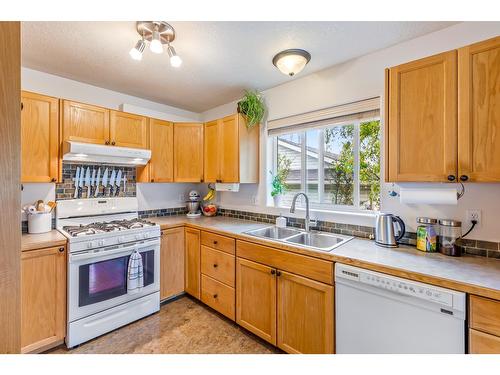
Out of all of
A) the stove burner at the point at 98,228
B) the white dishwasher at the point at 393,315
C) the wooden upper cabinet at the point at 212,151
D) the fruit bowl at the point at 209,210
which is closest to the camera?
the white dishwasher at the point at 393,315

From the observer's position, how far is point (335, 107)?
213 centimetres

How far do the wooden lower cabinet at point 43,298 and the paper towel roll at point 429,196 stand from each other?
263 centimetres

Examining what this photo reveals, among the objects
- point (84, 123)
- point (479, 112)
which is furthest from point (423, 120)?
point (84, 123)

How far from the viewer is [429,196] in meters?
1.45

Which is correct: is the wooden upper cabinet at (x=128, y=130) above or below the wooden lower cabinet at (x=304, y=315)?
above

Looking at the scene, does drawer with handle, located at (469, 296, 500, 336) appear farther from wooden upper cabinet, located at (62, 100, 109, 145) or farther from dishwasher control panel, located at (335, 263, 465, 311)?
wooden upper cabinet, located at (62, 100, 109, 145)

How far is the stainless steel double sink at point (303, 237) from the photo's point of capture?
2.01 m

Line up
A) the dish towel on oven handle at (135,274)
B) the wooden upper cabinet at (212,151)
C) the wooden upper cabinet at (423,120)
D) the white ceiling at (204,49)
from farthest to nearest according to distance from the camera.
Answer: the wooden upper cabinet at (212,151)
the dish towel on oven handle at (135,274)
the white ceiling at (204,49)
the wooden upper cabinet at (423,120)

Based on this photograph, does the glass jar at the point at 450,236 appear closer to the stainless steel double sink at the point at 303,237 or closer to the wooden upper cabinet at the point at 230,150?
the stainless steel double sink at the point at 303,237

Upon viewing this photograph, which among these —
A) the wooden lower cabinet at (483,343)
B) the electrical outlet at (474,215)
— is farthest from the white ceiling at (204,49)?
the wooden lower cabinet at (483,343)

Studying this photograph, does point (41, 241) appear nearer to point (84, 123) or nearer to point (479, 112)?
point (84, 123)

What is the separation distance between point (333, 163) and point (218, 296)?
5.79 feet
